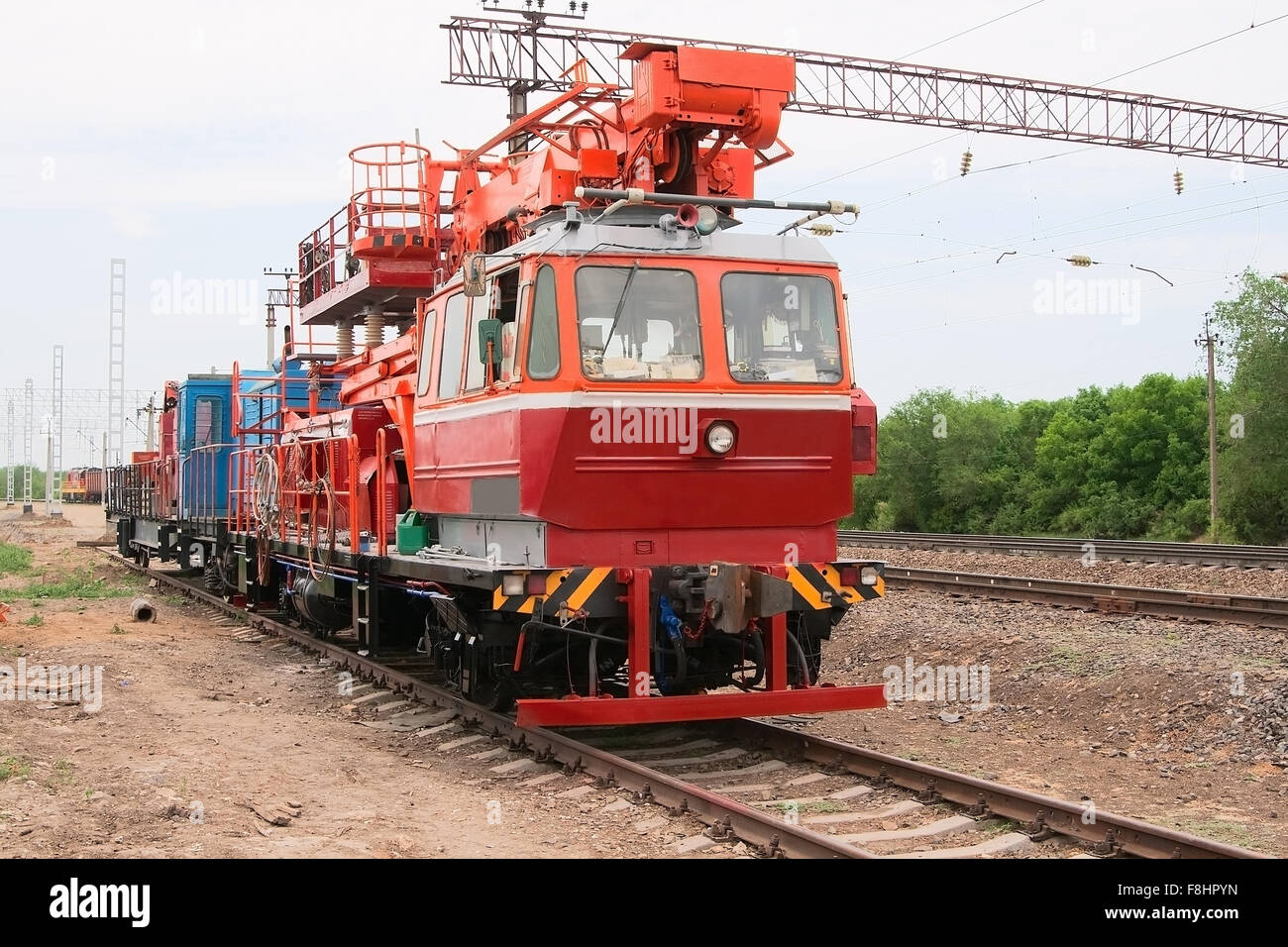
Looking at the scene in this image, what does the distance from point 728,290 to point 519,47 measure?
1993 cm

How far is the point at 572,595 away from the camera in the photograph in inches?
320

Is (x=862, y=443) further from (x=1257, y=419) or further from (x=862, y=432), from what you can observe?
(x=1257, y=419)

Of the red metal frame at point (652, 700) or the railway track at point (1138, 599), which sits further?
the railway track at point (1138, 599)

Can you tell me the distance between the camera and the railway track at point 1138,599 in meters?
14.6

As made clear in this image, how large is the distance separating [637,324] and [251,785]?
154 inches

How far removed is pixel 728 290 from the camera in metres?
8.77

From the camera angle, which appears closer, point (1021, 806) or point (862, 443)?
point (1021, 806)

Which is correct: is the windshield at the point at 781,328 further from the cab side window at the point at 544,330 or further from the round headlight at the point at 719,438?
the cab side window at the point at 544,330

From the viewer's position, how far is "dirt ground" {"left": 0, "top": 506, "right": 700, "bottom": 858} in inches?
257

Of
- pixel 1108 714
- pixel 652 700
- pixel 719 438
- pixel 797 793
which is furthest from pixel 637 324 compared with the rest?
pixel 1108 714

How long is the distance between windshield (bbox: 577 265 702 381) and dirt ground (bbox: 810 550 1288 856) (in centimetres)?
351

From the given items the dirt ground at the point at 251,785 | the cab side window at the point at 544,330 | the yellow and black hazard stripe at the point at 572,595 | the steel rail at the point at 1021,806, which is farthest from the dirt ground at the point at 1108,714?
the cab side window at the point at 544,330

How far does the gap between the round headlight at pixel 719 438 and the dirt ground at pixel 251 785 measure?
2490 millimetres

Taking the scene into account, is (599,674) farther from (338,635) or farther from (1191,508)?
(1191,508)
